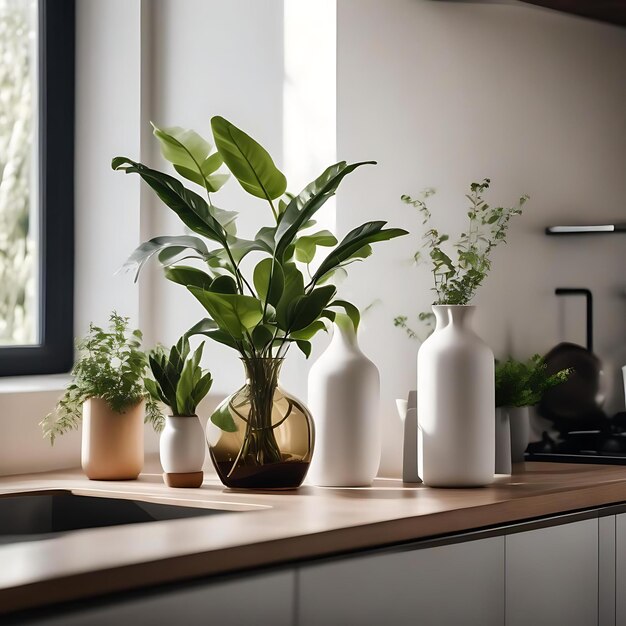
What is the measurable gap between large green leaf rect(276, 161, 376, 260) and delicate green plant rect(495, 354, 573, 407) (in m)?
0.55

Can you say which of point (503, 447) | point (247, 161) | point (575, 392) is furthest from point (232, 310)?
point (575, 392)

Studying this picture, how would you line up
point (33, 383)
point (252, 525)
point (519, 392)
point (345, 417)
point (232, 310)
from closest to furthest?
point (252, 525), point (232, 310), point (345, 417), point (519, 392), point (33, 383)

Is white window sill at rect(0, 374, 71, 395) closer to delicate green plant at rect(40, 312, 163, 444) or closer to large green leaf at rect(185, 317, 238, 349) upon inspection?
delicate green plant at rect(40, 312, 163, 444)

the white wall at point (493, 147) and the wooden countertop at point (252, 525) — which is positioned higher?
the white wall at point (493, 147)

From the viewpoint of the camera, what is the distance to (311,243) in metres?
2.15

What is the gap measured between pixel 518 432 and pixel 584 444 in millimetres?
168

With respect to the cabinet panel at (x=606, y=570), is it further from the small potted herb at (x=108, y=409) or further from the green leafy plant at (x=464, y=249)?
the small potted herb at (x=108, y=409)

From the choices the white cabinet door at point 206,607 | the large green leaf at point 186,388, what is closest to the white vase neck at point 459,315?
the large green leaf at point 186,388

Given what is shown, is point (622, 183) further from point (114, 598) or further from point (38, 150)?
point (114, 598)

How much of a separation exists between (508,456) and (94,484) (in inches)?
30.1

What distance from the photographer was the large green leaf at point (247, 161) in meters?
2.04

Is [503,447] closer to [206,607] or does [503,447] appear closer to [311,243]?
[311,243]

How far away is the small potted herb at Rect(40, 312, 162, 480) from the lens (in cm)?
219

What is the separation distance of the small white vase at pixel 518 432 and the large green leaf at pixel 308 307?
622 millimetres
